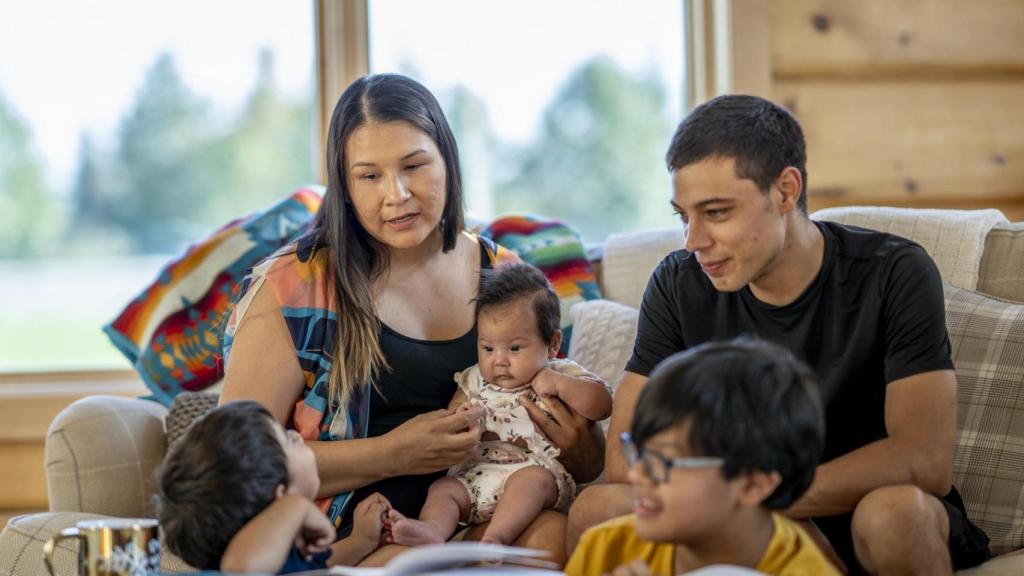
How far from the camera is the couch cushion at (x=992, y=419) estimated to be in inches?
78.4

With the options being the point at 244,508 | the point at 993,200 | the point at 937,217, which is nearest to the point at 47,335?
the point at 244,508

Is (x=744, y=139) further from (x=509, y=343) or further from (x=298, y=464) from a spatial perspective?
(x=298, y=464)

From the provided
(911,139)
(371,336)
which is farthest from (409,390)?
(911,139)

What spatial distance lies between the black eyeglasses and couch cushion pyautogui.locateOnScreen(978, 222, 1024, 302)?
1.20m

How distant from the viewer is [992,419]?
2.05m

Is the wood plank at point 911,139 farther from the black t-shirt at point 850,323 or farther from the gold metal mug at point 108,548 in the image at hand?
the gold metal mug at point 108,548

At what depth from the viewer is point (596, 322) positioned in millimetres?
2479

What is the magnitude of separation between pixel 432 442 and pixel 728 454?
77 centimetres

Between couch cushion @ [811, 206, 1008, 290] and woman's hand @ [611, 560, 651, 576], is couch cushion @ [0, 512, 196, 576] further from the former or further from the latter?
couch cushion @ [811, 206, 1008, 290]

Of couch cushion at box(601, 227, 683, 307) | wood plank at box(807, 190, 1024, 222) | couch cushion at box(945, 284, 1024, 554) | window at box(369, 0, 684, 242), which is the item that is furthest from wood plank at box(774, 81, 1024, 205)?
couch cushion at box(945, 284, 1024, 554)

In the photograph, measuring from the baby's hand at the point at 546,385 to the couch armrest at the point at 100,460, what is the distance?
906 millimetres

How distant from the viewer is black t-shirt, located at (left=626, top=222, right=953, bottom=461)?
1747 mm

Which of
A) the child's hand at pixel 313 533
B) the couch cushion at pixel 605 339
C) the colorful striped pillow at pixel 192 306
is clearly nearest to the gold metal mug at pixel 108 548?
the child's hand at pixel 313 533

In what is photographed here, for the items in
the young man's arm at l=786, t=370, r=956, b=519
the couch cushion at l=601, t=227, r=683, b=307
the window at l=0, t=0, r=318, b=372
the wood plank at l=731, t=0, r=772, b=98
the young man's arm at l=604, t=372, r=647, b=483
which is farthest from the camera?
the window at l=0, t=0, r=318, b=372
